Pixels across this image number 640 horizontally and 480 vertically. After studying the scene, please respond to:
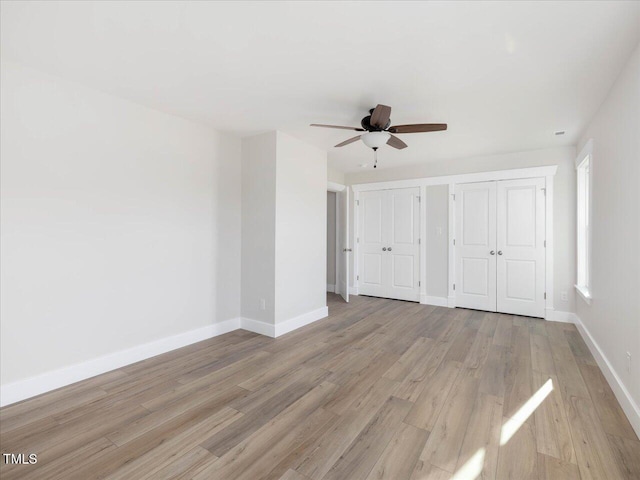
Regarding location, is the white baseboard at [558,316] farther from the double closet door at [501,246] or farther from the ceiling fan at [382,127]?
the ceiling fan at [382,127]

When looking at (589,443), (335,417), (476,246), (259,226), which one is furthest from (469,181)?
(335,417)

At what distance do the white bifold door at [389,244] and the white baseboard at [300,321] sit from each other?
67.0 inches

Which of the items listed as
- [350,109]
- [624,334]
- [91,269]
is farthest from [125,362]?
[624,334]

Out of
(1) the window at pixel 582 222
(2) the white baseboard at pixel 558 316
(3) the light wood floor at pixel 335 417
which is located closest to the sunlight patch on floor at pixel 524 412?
(3) the light wood floor at pixel 335 417

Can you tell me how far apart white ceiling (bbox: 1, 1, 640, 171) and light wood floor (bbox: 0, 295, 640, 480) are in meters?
2.54

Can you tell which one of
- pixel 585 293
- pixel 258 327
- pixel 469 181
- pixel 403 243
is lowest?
pixel 258 327

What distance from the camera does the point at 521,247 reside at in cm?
467

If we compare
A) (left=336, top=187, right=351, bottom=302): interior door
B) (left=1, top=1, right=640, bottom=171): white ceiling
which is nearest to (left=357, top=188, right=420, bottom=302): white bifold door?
(left=336, top=187, right=351, bottom=302): interior door

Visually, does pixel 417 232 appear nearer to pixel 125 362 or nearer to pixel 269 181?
pixel 269 181

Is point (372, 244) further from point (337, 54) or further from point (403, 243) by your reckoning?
point (337, 54)

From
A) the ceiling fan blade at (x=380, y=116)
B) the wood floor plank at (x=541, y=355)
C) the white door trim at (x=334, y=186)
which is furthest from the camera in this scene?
the white door trim at (x=334, y=186)

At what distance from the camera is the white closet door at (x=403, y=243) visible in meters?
5.54

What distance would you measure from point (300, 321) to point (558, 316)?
3.74 metres

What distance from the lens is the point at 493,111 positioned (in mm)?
3148
